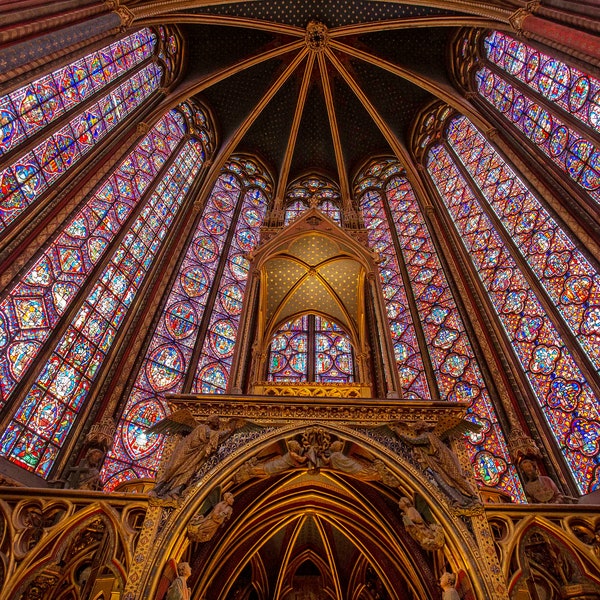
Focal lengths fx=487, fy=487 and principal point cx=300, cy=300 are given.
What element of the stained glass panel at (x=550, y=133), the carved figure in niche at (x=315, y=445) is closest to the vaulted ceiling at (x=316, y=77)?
the stained glass panel at (x=550, y=133)

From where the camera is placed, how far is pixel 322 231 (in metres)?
9.46

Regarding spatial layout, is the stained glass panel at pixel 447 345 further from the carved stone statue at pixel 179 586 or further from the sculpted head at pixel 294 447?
the carved stone statue at pixel 179 586

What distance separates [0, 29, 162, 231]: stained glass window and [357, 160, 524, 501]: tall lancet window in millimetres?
7322

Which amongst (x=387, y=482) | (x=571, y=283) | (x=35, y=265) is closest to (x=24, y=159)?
(x=35, y=265)

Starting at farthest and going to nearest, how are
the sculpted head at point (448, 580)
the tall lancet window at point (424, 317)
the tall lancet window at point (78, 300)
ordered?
1. the tall lancet window at point (424, 317)
2. the tall lancet window at point (78, 300)
3. the sculpted head at point (448, 580)

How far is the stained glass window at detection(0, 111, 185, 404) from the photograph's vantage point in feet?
25.7

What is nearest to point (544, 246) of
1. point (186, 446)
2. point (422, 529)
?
point (422, 529)

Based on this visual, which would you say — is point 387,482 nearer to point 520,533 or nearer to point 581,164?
point 520,533

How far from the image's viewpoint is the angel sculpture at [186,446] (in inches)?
204

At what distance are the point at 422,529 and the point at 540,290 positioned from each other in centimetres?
608

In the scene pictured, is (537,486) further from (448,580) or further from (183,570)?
(183,570)

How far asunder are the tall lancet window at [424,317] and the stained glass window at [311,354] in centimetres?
130

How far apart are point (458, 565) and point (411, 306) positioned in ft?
25.5

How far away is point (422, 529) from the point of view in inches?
196
